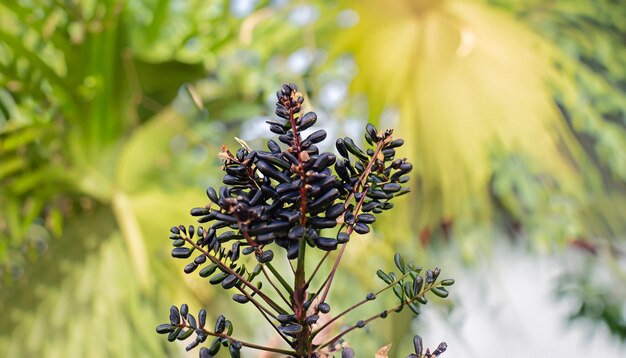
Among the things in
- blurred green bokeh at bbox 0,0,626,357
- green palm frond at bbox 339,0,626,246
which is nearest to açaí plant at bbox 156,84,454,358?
blurred green bokeh at bbox 0,0,626,357

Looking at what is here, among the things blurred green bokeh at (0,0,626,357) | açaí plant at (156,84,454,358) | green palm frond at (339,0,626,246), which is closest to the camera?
açaí plant at (156,84,454,358)

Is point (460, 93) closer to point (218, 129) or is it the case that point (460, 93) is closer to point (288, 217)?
point (218, 129)

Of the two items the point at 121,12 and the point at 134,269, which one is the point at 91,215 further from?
the point at 121,12

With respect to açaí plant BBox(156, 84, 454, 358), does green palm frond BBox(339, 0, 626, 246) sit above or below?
above

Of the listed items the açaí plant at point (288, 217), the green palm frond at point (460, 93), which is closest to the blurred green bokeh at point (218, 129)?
the green palm frond at point (460, 93)

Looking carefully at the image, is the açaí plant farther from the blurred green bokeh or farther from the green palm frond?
the green palm frond

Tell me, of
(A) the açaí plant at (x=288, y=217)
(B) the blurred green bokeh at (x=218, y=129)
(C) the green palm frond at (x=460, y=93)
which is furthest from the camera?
(C) the green palm frond at (x=460, y=93)

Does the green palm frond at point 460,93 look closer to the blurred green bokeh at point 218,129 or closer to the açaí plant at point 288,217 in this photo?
the blurred green bokeh at point 218,129

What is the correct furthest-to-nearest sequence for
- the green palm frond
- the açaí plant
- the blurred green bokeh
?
the green palm frond, the blurred green bokeh, the açaí plant

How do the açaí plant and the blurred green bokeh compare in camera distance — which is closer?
the açaí plant
